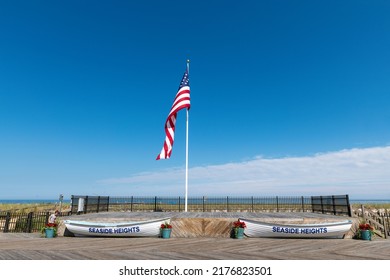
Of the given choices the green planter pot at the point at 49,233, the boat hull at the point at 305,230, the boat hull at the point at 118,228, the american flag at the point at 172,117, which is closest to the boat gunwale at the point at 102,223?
the boat hull at the point at 118,228

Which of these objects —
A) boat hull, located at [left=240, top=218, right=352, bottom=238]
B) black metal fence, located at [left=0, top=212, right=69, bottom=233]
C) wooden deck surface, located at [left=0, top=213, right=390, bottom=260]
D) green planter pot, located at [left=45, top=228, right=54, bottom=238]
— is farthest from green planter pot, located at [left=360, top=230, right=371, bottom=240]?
black metal fence, located at [left=0, top=212, right=69, bottom=233]

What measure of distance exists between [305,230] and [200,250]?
190 inches

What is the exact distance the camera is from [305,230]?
32.0 ft

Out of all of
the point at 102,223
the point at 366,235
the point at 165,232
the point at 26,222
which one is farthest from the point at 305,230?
the point at 26,222

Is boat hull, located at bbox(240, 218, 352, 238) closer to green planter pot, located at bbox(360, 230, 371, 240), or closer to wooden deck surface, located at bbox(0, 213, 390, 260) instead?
wooden deck surface, located at bbox(0, 213, 390, 260)

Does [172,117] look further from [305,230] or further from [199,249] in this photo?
[305,230]

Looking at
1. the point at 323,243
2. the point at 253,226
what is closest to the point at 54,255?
the point at 253,226

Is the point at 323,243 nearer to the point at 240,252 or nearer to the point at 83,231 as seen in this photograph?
the point at 240,252

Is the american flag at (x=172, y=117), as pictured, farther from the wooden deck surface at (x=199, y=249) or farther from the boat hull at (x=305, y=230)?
the boat hull at (x=305, y=230)

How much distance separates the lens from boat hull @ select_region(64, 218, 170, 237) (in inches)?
401

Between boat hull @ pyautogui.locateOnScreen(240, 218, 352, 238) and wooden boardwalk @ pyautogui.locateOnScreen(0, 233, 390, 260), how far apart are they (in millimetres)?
239

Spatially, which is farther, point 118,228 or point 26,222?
point 26,222
